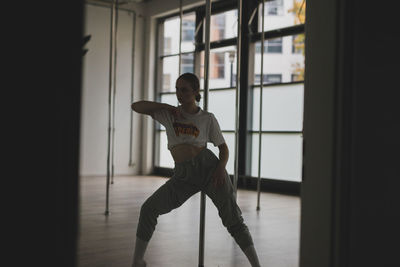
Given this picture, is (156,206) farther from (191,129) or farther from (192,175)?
(191,129)

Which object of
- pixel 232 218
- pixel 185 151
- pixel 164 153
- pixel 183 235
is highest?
Answer: pixel 185 151

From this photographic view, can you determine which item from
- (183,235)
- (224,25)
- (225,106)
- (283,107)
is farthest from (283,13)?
(183,235)

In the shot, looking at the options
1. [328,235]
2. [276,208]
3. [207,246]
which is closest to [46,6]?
[328,235]

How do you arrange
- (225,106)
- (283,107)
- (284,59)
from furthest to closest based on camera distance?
1. (225,106)
2. (284,59)
3. (283,107)

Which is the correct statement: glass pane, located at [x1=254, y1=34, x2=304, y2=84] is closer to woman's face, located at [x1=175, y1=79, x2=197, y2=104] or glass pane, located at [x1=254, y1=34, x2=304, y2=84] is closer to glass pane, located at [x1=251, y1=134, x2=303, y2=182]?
glass pane, located at [x1=251, y1=134, x2=303, y2=182]

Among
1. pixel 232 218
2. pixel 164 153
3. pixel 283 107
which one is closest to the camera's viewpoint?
pixel 232 218

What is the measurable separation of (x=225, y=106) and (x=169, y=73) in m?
1.84

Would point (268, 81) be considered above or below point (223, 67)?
below

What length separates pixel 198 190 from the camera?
2342mm

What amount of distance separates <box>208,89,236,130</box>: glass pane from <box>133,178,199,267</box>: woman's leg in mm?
5126

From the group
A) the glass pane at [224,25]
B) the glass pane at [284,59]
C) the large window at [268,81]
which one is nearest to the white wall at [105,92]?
the large window at [268,81]

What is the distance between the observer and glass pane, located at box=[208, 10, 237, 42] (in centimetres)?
749

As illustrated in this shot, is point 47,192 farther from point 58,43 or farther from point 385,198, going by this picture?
point 385,198

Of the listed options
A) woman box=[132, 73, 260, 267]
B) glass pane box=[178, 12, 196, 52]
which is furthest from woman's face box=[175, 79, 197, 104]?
glass pane box=[178, 12, 196, 52]
